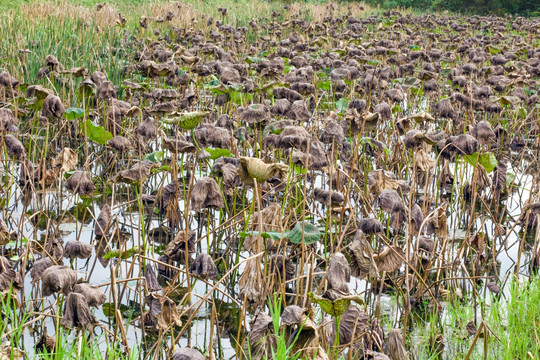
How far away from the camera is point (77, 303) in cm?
192

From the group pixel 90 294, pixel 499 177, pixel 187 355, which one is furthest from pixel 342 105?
pixel 187 355

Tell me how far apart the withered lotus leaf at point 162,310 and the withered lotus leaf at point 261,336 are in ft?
1.05

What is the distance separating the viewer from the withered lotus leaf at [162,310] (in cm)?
212

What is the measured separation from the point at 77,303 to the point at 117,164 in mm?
2856

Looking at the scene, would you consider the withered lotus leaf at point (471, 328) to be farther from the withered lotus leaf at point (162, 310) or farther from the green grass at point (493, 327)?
the withered lotus leaf at point (162, 310)

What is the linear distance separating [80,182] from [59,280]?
1443 millimetres

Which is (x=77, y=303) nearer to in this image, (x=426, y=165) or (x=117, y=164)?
(x=426, y=165)

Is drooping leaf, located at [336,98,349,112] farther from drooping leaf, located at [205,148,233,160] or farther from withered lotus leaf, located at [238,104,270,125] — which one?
drooping leaf, located at [205,148,233,160]

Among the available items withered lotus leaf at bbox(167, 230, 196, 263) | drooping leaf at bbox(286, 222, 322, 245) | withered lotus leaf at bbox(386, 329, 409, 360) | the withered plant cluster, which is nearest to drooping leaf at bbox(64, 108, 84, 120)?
the withered plant cluster

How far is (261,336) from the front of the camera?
1.88 metres

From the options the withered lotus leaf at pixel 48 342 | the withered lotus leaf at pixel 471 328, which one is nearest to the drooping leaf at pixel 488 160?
the withered lotus leaf at pixel 471 328

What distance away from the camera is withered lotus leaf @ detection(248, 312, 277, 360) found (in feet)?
6.18

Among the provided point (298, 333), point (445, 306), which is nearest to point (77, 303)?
point (298, 333)

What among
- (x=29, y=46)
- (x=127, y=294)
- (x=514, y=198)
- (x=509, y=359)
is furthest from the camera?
(x=29, y=46)
